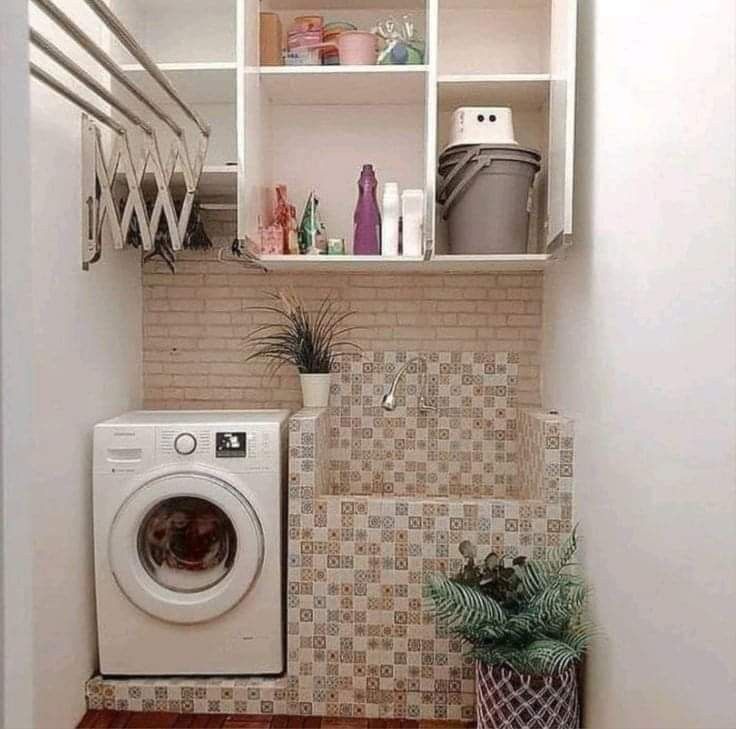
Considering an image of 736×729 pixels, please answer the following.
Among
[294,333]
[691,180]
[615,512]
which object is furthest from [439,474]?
[691,180]

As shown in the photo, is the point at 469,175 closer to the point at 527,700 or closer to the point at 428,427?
the point at 428,427

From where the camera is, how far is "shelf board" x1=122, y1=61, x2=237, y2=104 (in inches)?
111

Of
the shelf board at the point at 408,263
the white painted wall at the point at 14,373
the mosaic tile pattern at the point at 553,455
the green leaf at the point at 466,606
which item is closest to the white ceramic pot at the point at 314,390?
the shelf board at the point at 408,263

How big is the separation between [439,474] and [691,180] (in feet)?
6.51

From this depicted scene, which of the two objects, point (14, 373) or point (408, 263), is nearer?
point (14, 373)

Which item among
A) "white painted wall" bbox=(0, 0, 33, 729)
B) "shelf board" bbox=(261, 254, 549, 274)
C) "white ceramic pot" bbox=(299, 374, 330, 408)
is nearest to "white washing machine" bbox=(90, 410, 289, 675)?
"white ceramic pot" bbox=(299, 374, 330, 408)

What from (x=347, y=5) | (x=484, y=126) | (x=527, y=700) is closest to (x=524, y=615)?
(x=527, y=700)

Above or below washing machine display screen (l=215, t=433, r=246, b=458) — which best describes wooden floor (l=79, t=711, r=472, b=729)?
below

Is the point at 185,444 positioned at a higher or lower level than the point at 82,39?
lower

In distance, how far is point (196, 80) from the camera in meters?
2.96

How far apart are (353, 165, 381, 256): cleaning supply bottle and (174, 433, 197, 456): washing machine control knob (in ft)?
2.86

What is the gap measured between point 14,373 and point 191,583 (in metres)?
2.23

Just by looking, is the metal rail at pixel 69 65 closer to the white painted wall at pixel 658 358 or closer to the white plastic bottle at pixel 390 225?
the white plastic bottle at pixel 390 225

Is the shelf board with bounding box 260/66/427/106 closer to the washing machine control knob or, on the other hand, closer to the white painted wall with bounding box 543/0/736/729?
the white painted wall with bounding box 543/0/736/729
